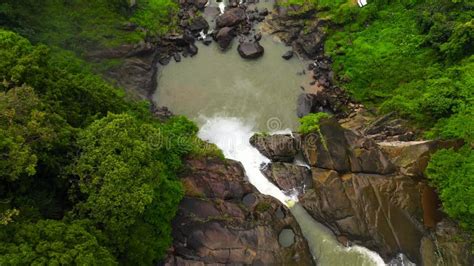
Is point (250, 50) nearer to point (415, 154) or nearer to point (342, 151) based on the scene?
point (342, 151)

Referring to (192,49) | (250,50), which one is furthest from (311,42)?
(192,49)

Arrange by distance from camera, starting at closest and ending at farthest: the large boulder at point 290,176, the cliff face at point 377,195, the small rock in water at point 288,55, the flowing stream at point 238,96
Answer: the cliff face at point 377,195, the large boulder at point 290,176, the flowing stream at point 238,96, the small rock in water at point 288,55

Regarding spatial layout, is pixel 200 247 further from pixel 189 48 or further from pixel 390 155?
pixel 189 48

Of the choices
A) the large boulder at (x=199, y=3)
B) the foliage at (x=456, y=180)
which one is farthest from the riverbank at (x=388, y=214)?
the large boulder at (x=199, y=3)

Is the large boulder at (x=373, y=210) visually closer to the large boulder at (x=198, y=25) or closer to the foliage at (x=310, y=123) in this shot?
the foliage at (x=310, y=123)

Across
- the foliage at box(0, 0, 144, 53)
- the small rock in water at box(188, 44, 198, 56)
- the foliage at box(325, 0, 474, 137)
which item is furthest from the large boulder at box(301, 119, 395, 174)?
the foliage at box(0, 0, 144, 53)

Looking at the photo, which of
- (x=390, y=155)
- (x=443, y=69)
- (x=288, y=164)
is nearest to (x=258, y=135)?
(x=288, y=164)

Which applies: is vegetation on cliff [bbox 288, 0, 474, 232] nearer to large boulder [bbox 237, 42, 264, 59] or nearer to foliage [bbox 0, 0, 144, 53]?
large boulder [bbox 237, 42, 264, 59]
